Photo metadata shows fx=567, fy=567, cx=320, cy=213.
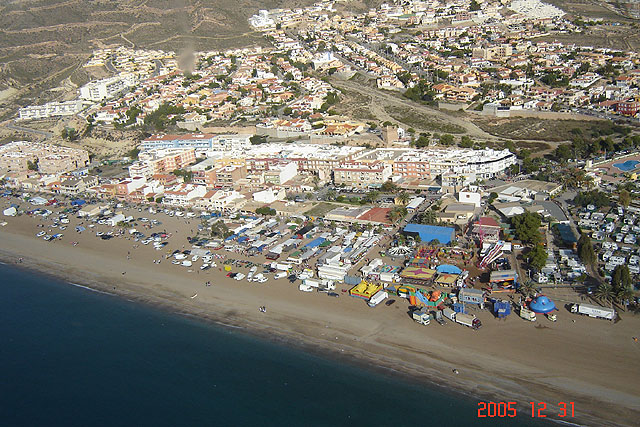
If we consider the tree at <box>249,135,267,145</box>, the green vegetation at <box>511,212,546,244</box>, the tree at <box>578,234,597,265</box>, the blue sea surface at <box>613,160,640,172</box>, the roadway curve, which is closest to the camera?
the tree at <box>578,234,597,265</box>

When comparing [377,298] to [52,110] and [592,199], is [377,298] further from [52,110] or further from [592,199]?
[52,110]

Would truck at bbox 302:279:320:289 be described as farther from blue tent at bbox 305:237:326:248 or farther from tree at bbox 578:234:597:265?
tree at bbox 578:234:597:265

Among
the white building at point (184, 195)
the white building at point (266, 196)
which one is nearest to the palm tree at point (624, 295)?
the white building at point (266, 196)

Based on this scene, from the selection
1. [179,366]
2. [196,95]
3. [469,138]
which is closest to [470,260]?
[179,366]

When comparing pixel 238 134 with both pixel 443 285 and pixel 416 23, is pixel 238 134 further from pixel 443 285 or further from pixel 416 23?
pixel 416 23

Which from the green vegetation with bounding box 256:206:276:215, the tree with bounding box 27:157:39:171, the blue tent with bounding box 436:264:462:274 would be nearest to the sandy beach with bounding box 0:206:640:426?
the blue tent with bounding box 436:264:462:274

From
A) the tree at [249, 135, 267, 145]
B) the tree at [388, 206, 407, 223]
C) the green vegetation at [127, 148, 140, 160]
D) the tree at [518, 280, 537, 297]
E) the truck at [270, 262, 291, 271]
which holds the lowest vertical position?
the green vegetation at [127, 148, 140, 160]
